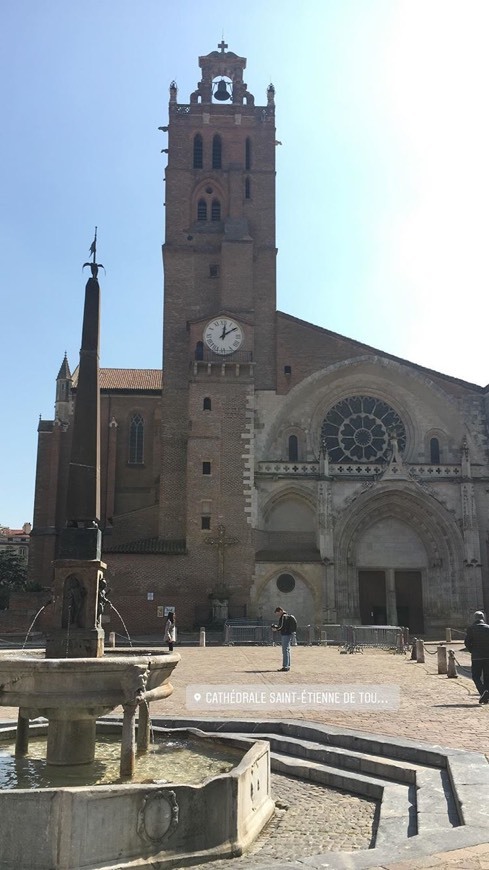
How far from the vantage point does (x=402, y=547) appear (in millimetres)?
37875

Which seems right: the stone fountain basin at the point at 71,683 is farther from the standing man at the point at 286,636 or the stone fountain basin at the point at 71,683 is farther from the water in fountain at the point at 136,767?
the standing man at the point at 286,636

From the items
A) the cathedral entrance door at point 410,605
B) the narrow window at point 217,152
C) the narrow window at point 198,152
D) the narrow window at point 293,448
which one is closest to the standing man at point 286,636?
the cathedral entrance door at point 410,605

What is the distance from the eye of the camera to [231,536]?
35.8 metres

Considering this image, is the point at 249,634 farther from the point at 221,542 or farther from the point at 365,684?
the point at 365,684

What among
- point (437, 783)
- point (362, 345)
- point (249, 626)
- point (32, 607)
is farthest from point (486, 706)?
point (362, 345)

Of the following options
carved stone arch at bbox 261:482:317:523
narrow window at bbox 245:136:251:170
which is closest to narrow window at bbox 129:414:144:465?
carved stone arch at bbox 261:482:317:523

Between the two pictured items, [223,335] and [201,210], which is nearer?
[223,335]

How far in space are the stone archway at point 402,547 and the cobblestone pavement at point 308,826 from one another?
27.8 meters

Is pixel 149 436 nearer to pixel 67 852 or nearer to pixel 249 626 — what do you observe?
pixel 249 626

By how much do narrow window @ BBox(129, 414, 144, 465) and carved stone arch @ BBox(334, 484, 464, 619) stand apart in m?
14.5

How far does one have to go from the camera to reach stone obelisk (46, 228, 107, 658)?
946cm

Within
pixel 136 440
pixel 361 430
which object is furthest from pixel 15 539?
pixel 361 430

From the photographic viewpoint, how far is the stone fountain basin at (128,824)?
568cm

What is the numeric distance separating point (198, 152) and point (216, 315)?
38.2ft
